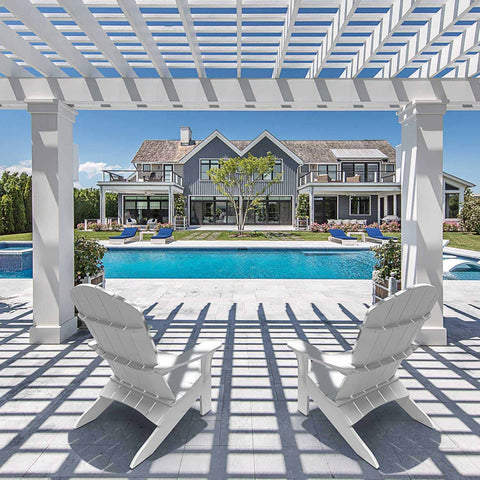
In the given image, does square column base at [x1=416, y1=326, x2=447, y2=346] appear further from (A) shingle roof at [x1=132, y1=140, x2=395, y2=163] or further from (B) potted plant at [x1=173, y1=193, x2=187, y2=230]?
(A) shingle roof at [x1=132, y1=140, x2=395, y2=163]

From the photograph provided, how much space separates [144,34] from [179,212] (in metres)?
23.4

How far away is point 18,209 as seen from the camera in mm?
22547

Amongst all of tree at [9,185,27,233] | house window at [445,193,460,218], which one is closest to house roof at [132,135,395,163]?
house window at [445,193,460,218]

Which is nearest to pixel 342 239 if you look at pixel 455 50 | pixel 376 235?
pixel 376 235

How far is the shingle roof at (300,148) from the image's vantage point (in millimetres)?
30141

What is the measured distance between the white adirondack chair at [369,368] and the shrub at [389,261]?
2.54 m

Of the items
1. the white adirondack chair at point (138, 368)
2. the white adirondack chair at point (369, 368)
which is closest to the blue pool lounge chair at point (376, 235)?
the white adirondack chair at point (369, 368)

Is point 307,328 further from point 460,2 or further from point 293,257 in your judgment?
point 293,257

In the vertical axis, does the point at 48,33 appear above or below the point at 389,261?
above

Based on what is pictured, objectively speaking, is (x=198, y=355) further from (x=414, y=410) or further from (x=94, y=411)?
(x=414, y=410)

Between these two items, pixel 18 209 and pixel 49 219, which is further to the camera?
pixel 18 209

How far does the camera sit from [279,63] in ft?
13.7

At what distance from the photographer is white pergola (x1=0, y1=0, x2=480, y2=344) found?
12.4 ft

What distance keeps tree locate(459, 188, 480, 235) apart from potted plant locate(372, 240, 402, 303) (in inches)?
755
